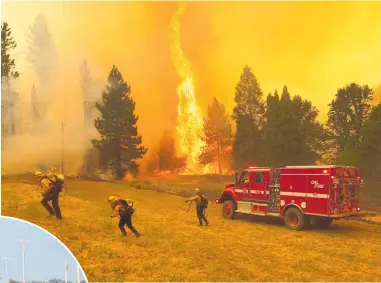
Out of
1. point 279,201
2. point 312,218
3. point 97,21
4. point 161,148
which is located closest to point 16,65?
point 97,21

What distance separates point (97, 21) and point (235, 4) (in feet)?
8.99

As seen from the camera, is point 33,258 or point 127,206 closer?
point 33,258


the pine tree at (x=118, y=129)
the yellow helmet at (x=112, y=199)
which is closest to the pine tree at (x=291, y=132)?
the pine tree at (x=118, y=129)

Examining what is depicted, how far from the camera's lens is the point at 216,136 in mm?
6938

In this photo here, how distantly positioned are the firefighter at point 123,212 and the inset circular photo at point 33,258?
4.19 feet

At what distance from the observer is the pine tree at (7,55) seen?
6.82m

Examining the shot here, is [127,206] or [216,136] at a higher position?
[216,136]

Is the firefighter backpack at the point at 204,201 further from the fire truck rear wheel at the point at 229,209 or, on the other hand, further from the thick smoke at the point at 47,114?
the thick smoke at the point at 47,114

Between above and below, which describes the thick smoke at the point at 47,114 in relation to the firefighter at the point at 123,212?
above

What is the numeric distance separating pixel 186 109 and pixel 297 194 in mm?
2698

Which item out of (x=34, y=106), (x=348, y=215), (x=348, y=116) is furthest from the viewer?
(x=34, y=106)

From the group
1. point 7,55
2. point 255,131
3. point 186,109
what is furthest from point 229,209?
point 7,55

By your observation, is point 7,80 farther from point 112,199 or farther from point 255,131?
point 255,131

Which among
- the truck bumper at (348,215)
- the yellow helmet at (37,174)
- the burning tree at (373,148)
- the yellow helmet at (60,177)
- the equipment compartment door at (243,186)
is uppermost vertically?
the burning tree at (373,148)
